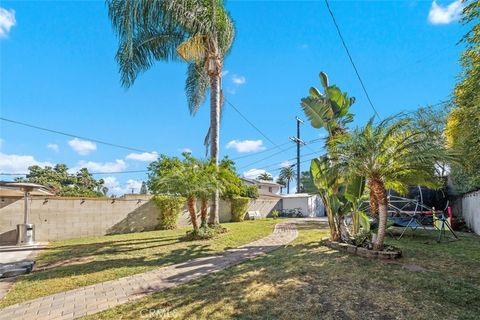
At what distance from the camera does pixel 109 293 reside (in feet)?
14.9

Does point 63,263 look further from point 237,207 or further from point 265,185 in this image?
point 265,185

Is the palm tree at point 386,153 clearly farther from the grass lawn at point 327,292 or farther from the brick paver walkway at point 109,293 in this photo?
the brick paver walkway at point 109,293

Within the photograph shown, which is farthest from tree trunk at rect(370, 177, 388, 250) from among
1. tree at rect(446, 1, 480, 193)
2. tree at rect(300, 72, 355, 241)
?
tree at rect(446, 1, 480, 193)

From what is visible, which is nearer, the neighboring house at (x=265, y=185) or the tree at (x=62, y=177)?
the tree at (x=62, y=177)

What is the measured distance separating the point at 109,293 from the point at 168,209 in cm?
1065

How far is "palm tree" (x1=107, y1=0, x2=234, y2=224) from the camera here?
30.8ft

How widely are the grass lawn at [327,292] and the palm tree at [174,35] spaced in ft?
20.1

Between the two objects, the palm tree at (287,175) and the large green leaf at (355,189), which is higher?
the palm tree at (287,175)

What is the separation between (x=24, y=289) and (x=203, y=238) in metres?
6.00

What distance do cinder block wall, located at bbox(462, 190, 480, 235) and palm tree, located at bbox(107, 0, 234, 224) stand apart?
35.6ft

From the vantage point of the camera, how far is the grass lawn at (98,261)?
502cm

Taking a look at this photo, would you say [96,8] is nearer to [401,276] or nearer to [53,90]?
[53,90]

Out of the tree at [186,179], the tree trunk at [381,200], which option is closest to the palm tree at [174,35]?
the tree at [186,179]

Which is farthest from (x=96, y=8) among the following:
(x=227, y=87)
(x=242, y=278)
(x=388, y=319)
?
(x=388, y=319)
